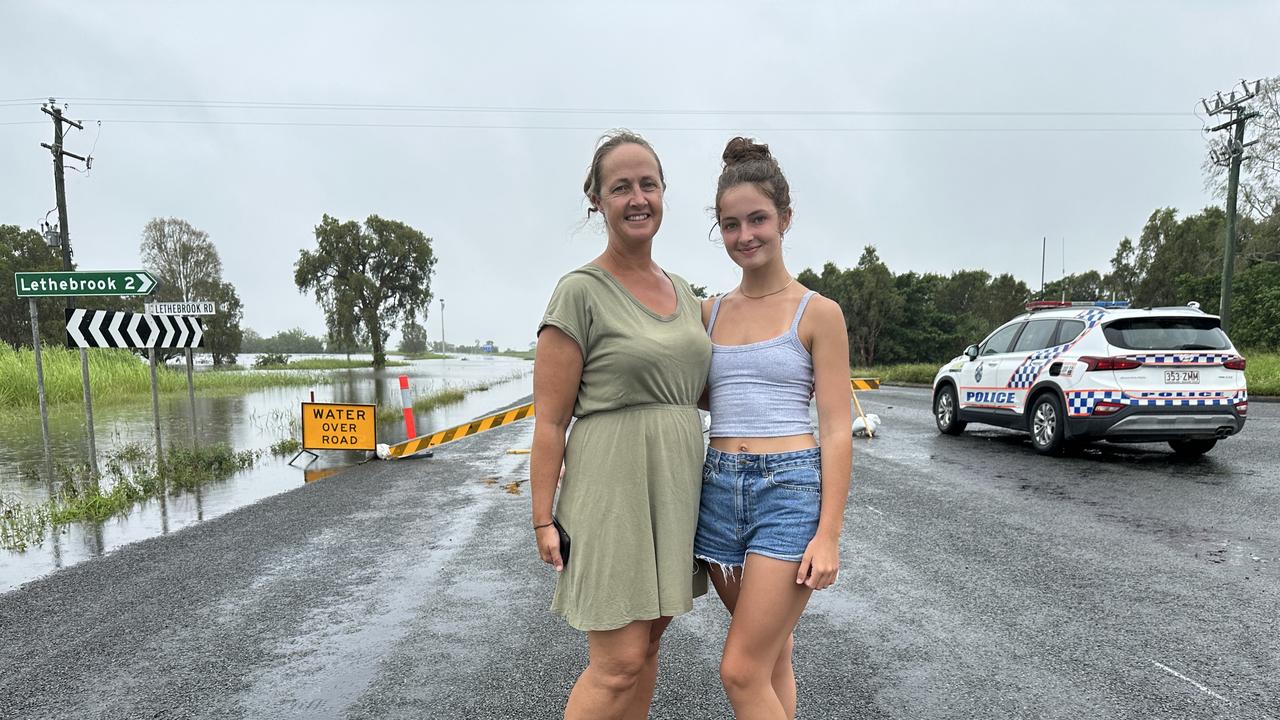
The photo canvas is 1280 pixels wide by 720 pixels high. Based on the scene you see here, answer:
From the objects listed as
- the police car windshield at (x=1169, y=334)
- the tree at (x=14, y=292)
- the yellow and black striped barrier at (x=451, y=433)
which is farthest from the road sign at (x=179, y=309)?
the tree at (x=14, y=292)

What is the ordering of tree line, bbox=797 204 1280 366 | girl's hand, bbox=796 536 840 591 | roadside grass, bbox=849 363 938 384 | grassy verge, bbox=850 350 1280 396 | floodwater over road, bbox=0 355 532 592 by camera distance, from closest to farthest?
girl's hand, bbox=796 536 840 591
floodwater over road, bbox=0 355 532 592
grassy verge, bbox=850 350 1280 396
roadside grass, bbox=849 363 938 384
tree line, bbox=797 204 1280 366

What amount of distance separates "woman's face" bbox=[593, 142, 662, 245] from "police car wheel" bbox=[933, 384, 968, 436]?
1018cm

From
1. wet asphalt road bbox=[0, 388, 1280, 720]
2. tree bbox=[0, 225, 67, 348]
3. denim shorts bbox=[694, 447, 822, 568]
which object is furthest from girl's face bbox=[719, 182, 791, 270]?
tree bbox=[0, 225, 67, 348]

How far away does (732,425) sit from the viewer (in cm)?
199

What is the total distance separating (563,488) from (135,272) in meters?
8.71

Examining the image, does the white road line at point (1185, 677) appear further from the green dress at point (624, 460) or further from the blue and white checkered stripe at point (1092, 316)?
the blue and white checkered stripe at point (1092, 316)

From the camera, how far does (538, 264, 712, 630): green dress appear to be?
1889mm

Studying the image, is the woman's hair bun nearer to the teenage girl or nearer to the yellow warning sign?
the teenage girl

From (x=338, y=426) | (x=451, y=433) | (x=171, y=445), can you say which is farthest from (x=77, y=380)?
(x=451, y=433)

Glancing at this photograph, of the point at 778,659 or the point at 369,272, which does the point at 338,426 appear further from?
the point at 369,272

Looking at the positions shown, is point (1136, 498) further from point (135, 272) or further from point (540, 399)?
point (135, 272)

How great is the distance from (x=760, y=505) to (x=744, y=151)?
1.03 m

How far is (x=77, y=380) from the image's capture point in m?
18.7

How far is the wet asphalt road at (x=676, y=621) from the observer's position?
9.45 feet
